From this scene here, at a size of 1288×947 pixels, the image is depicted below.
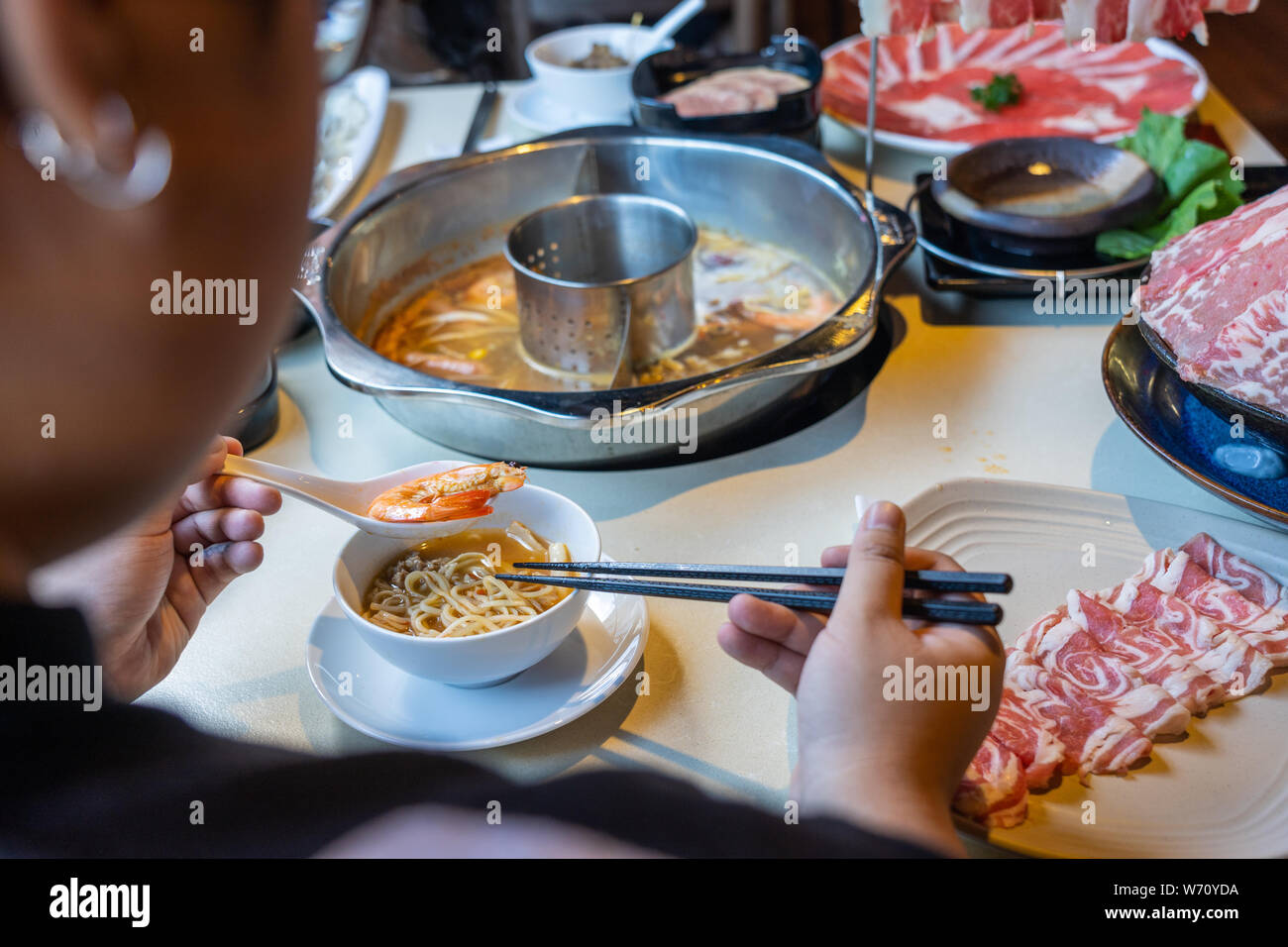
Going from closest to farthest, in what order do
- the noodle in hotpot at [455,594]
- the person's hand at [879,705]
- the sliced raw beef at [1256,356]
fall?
the person's hand at [879,705]
the noodle in hotpot at [455,594]
the sliced raw beef at [1256,356]

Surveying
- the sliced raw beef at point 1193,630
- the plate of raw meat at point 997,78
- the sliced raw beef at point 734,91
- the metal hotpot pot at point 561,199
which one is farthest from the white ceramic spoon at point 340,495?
the plate of raw meat at point 997,78

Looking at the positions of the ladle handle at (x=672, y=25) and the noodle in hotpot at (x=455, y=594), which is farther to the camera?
the ladle handle at (x=672, y=25)

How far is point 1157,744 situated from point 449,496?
96cm

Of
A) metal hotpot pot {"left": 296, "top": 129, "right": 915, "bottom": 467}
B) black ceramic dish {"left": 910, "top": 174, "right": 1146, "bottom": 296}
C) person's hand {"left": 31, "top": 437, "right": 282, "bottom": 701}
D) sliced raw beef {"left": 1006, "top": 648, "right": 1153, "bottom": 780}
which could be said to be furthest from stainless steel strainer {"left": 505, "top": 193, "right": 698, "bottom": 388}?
sliced raw beef {"left": 1006, "top": 648, "right": 1153, "bottom": 780}

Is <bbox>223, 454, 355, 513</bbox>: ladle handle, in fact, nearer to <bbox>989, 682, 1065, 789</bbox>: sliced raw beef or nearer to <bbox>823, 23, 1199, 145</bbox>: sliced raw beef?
<bbox>989, 682, 1065, 789</bbox>: sliced raw beef

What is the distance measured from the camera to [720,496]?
1.72 metres

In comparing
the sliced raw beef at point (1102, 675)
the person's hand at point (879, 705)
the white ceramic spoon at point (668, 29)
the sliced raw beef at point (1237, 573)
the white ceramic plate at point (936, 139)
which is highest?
the white ceramic spoon at point (668, 29)

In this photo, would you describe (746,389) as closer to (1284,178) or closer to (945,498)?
(945,498)

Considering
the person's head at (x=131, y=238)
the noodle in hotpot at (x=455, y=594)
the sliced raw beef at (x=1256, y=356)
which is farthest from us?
the sliced raw beef at (x=1256, y=356)

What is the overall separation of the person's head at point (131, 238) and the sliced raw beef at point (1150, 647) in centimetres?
112

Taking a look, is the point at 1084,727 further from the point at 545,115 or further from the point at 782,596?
the point at 545,115

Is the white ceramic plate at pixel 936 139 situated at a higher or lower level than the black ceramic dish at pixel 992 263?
higher

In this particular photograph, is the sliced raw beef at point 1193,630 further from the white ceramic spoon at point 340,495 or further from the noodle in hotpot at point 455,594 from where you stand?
the white ceramic spoon at point 340,495

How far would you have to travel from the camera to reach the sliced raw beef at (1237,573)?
4.36ft
